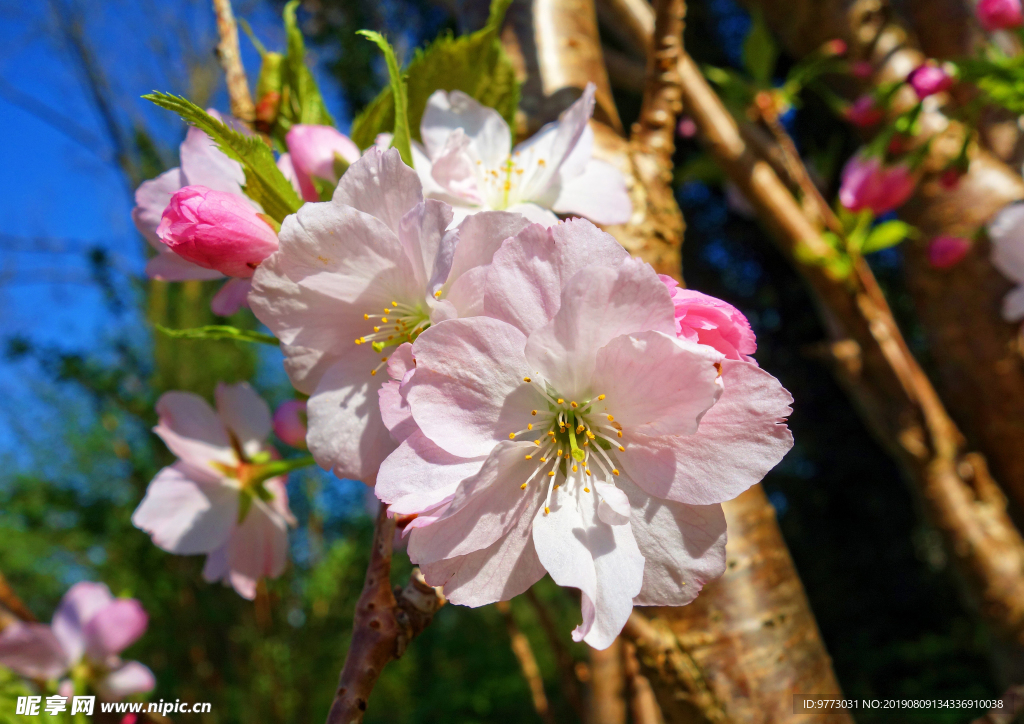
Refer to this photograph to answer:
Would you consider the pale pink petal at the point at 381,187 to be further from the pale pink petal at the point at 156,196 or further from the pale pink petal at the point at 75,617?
the pale pink petal at the point at 75,617

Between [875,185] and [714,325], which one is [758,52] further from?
[714,325]

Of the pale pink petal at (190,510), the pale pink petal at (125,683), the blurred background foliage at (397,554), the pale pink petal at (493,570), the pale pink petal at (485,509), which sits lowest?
the blurred background foliage at (397,554)

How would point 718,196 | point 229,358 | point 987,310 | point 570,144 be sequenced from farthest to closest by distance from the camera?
point 718,196 → point 229,358 → point 987,310 → point 570,144

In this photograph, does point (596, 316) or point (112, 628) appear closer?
point (596, 316)

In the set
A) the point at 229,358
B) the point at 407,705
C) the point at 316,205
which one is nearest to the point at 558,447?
the point at 316,205

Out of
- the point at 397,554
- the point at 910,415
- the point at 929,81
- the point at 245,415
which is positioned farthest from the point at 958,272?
the point at 397,554

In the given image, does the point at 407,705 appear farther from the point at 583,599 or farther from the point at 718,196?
the point at 583,599

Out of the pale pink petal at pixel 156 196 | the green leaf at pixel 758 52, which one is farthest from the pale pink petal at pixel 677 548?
the green leaf at pixel 758 52
